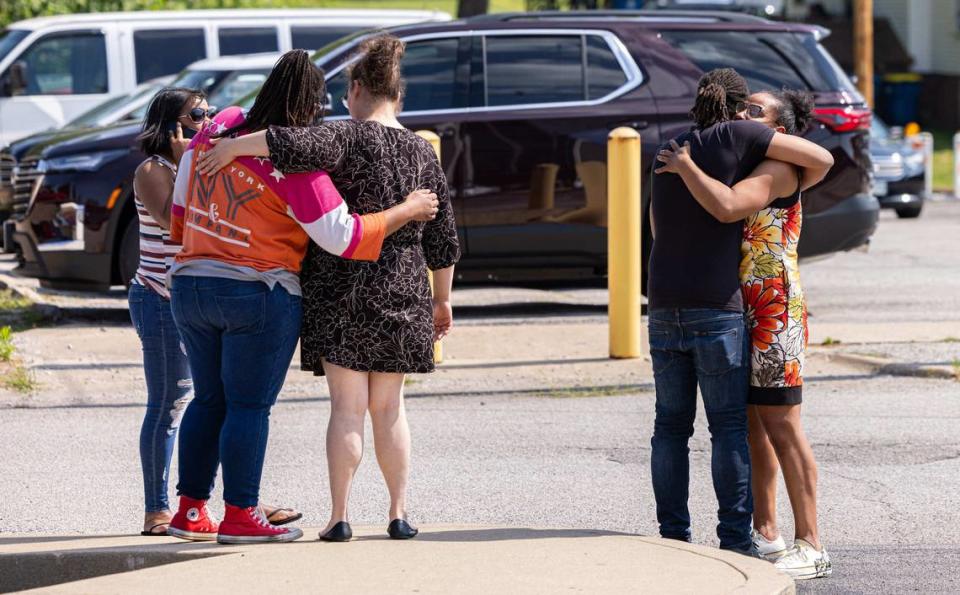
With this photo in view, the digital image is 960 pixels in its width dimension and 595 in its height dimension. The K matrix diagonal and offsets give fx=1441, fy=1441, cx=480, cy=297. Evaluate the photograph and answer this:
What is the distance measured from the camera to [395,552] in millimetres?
4754

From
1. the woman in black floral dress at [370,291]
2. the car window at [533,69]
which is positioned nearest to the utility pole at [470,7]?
the car window at [533,69]

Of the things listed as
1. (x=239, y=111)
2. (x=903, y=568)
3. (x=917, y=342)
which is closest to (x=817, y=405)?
(x=917, y=342)

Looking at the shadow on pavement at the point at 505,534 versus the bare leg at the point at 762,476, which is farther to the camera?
the bare leg at the point at 762,476

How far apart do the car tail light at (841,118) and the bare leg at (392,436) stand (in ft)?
20.8

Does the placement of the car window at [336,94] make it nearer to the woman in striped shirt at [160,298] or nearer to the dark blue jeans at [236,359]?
the woman in striped shirt at [160,298]

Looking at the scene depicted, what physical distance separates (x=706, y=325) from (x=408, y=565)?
1272 millimetres

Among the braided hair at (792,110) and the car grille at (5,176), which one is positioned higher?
the braided hair at (792,110)

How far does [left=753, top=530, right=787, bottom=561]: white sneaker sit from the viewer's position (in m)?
5.04

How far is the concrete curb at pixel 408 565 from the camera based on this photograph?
4.38m

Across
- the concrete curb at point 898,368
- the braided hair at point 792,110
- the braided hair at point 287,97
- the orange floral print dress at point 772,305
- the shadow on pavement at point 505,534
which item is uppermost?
the braided hair at point 287,97

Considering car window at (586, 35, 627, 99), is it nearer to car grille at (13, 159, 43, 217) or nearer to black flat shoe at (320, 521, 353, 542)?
car grille at (13, 159, 43, 217)

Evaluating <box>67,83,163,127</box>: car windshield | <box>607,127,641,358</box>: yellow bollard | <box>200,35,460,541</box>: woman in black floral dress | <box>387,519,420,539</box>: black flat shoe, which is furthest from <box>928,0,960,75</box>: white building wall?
<box>387,519,420,539</box>: black flat shoe

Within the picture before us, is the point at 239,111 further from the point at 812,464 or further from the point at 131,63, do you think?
the point at 131,63

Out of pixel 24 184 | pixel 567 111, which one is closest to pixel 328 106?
pixel 567 111
